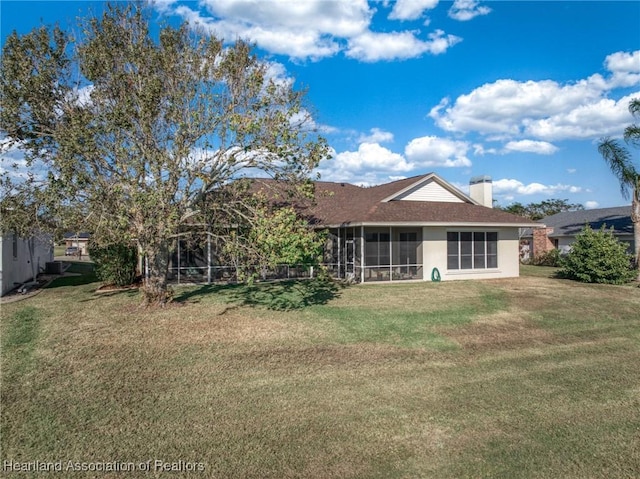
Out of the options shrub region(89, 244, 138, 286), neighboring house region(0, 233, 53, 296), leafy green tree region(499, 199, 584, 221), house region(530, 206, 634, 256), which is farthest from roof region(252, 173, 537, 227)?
leafy green tree region(499, 199, 584, 221)

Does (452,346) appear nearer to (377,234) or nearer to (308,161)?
(308,161)

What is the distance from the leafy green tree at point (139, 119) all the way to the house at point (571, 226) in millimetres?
24912

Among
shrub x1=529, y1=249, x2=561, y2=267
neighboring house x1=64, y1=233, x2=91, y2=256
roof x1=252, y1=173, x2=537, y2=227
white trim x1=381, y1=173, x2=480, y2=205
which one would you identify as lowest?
shrub x1=529, y1=249, x2=561, y2=267

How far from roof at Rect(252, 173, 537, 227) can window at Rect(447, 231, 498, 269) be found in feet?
2.81

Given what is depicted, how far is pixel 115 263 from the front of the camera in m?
16.1

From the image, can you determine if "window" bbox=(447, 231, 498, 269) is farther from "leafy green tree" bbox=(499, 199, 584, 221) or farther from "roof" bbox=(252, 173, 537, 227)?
"leafy green tree" bbox=(499, 199, 584, 221)

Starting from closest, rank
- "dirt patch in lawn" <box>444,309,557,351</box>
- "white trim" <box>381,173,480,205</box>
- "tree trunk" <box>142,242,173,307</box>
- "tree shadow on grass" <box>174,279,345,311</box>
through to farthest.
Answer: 1. "dirt patch in lawn" <box>444,309,557,351</box>
2. "tree trunk" <box>142,242,173,307</box>
3. "tree shadow on grass" <box>174,279,345,311</box>
4. "white trim" <box>381,173,480,205</box>

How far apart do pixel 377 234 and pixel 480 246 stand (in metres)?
5.16

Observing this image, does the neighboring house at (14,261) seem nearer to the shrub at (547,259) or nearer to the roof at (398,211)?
the roof at (398,211)

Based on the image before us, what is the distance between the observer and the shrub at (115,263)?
52.8 ft

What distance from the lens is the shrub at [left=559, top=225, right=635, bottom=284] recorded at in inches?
725

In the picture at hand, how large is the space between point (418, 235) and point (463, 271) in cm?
266

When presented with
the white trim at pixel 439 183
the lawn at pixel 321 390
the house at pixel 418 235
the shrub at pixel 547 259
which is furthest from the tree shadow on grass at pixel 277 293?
the shrub at pixel 547 259

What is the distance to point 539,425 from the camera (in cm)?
568
